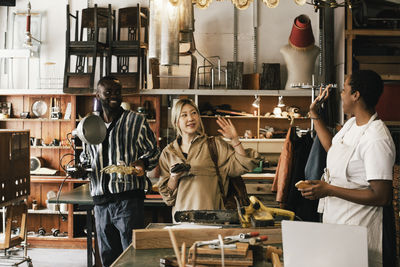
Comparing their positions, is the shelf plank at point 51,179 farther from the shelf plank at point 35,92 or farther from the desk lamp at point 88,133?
the desk lamp at point 88,133

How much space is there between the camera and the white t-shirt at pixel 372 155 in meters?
2.10

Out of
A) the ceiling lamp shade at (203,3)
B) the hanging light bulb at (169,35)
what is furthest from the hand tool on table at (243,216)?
the ceiling lamp shade at (203,3)

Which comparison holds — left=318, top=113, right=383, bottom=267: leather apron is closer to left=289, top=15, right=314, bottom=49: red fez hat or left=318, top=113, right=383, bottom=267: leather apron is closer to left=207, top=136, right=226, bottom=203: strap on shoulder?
left=207, top=136, right=226, bottom=203: strap on shoulder

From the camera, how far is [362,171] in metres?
2.21

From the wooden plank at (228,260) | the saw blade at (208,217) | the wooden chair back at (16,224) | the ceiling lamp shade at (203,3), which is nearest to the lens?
the wooden plank at (228,260)

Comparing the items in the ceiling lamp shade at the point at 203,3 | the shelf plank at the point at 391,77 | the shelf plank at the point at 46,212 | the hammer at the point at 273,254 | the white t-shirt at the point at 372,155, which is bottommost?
the shelf plank at the point at 46,212

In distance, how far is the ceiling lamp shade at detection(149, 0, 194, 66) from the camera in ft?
10.2

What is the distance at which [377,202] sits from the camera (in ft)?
6.95

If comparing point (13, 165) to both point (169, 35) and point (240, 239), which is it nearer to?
point (169, 35)

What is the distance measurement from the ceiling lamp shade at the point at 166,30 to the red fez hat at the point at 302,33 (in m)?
2.92

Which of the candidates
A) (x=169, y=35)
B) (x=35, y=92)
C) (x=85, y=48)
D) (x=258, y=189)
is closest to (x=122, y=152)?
(x=169, y=35)

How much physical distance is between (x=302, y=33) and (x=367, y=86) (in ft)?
12.4

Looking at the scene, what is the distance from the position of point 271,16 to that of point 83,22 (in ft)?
9.06

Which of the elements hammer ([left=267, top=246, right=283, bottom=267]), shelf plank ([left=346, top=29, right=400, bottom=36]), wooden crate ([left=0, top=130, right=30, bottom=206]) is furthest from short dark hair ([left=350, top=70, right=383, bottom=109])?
wooden crate ([left=0, top=130, right=30, bottom=206])
